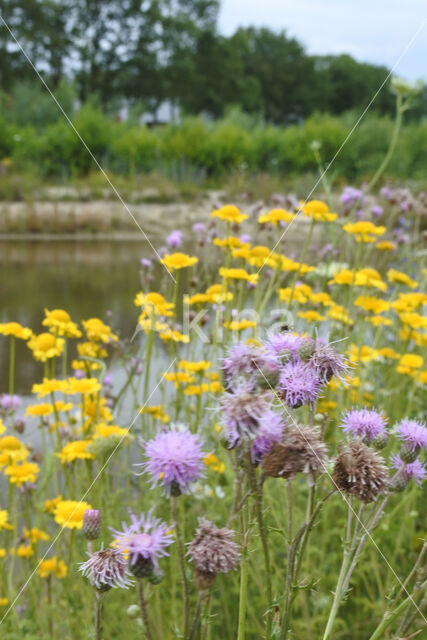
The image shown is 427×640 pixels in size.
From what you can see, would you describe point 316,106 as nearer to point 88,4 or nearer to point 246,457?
point 88,4

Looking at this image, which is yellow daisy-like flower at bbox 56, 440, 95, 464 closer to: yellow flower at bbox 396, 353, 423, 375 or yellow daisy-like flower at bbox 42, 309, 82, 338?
yellow daisy-like flower at bbox 42, 309, 82, 338

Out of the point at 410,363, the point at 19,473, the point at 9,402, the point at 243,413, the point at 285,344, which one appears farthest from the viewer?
the point at 410,363

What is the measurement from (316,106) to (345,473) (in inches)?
33.9

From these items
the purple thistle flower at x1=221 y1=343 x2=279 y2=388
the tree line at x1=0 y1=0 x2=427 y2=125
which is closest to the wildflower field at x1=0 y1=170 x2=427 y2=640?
the purple thistle flower at x1=221 y1=343 x2=279 y2=388

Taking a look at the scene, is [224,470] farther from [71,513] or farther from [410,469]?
[410,469]

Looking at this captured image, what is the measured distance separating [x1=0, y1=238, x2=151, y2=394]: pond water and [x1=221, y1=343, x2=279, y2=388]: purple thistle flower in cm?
78

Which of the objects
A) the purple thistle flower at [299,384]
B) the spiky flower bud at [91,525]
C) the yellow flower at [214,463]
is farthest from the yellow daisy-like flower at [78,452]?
the purple thistle flower at [299,384]

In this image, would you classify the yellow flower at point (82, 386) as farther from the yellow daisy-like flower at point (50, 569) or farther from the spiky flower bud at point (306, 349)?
the spiky flower bud at point (306, 349)

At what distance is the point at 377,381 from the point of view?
1678mm

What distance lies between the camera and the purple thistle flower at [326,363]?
16.0 inches

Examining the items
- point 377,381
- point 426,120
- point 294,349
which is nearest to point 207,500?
point 377,381

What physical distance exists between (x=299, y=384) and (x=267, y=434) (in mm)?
82

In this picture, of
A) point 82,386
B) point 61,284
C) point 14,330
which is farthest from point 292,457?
point 61,284

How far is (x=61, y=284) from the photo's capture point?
3.91ft
